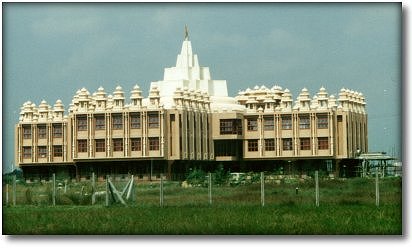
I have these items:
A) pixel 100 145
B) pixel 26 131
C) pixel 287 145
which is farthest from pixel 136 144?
pixel 287 145

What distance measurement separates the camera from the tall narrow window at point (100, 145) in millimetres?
52250

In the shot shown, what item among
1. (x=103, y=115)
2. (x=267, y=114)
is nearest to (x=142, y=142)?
(x=103, y=115)

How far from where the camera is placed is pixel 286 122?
170 ft

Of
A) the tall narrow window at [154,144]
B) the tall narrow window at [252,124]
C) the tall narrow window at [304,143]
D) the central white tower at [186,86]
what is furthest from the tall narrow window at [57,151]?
the tall narrow window at [304,143]

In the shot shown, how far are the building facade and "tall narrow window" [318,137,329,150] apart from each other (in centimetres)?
5

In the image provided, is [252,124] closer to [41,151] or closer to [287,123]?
[287,123]

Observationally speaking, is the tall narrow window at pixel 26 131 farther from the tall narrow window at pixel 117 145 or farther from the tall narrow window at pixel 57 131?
the tall narrow window at pixel 117 145

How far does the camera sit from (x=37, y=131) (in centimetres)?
5209

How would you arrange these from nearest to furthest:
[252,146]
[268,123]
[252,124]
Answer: [268,123] < [252,146] < [252,124]

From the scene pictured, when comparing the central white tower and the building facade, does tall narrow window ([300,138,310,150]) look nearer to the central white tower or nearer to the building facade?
the building facade

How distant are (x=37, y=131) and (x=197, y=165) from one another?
8401 millimetres

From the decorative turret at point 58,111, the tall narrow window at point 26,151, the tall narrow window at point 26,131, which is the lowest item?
the tall narrow window at point 26,151

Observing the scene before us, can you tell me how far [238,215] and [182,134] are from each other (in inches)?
1235

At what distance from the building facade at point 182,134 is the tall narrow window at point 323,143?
5 centimetres
